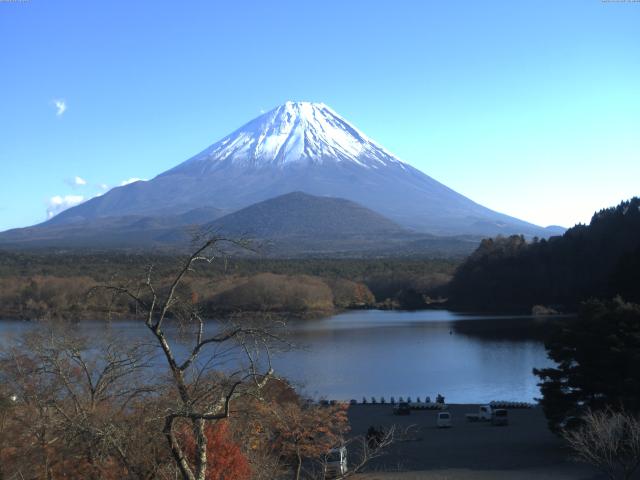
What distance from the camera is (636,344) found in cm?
1041

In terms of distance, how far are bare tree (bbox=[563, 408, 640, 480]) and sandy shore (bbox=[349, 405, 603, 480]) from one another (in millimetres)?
861

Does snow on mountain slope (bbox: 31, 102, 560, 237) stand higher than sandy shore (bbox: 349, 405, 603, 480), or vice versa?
snow on mountain slope (bbox: 31, 102, 560, 237)

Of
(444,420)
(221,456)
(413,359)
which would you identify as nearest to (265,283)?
(413,359)

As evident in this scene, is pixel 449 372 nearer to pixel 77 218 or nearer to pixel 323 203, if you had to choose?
pixel 323 203

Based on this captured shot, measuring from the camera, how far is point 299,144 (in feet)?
423

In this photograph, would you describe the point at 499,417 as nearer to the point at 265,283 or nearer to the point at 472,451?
the point at 472,451

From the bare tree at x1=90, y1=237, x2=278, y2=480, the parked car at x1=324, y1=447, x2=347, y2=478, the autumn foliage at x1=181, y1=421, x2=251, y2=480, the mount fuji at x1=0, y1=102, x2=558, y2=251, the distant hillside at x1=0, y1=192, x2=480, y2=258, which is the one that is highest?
the mount fuji at x1=0, y1=102, x2=558, y2=251

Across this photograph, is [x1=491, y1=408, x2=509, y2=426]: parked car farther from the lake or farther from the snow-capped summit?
the snow-capped summit

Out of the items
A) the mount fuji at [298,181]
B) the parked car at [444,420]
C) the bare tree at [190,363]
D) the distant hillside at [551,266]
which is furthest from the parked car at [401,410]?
the mount fuji at [298,181]

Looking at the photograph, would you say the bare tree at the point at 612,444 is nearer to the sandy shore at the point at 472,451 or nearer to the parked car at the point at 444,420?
the sandy shore at the point at 472,451

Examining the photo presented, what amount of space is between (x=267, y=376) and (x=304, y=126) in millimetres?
128213

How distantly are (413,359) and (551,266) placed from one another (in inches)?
738

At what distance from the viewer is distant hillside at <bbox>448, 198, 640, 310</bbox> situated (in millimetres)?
36344

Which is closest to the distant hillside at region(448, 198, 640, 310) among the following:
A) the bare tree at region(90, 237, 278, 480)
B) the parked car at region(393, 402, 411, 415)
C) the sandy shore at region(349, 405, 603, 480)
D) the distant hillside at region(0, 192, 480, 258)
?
the parked car at region(393, 402, 411, 415)
